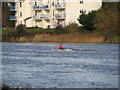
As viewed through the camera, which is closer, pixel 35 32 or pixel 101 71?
pixel 101 71

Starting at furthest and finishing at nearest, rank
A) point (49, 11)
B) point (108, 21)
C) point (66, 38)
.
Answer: point (49, 11) < point (108, 21) < point (66, 38)

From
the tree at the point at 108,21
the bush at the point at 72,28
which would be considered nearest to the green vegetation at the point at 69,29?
the bush at the point at 72,28

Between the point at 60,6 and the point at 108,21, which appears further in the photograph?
the point at 60,6

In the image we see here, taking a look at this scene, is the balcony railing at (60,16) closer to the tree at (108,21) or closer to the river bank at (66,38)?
the river bank at (66,38)

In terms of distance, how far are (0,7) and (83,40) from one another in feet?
127

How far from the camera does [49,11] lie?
111 meters

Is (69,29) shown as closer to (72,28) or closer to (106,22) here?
(72,28)

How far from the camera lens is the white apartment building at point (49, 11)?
347 ft

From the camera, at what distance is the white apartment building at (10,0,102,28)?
105669 mm

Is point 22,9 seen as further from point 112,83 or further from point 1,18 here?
point 112,83

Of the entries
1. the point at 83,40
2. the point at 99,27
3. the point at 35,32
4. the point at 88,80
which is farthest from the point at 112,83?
the point at 35,32

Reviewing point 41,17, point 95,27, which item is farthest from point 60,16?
point 95,27

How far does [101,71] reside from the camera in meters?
39.3

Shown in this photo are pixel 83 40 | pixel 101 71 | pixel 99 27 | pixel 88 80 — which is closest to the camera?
pixel 88 80
